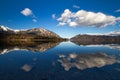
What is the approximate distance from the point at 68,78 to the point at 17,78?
7145 mm

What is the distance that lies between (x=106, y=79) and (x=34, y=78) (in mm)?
10017

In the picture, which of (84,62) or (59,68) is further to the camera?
(84,62)

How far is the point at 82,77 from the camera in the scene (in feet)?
82.5

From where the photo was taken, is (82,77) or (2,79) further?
(82,77)

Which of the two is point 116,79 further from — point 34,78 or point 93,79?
point 34,78

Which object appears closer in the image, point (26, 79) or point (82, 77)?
point (26, 79)

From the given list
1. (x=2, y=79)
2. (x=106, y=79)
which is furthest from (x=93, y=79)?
(x=2, y=79)

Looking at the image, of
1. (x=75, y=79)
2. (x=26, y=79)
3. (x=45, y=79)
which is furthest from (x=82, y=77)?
(x=26, y=79)

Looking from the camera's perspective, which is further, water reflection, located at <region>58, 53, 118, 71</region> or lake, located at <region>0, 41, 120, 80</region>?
water reflection, located at <region>58, 53, 118, 71</region>

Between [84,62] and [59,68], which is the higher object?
[59,68]

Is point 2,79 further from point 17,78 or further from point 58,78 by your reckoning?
point 58,78

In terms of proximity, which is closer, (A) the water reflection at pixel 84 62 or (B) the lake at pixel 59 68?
(B) the lake at pixel 59 68

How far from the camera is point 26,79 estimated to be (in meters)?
23.4

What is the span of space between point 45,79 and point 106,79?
332 inches
